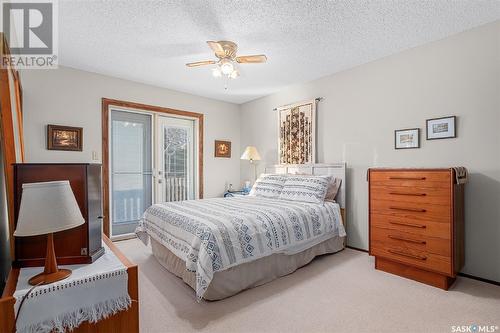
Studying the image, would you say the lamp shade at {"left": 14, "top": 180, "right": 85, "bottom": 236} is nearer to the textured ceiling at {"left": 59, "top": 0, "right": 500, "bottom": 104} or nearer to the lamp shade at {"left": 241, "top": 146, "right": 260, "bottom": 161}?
the textured ceiling at {"left": 59, "top": 0, "right": 500, "bottom": 104}

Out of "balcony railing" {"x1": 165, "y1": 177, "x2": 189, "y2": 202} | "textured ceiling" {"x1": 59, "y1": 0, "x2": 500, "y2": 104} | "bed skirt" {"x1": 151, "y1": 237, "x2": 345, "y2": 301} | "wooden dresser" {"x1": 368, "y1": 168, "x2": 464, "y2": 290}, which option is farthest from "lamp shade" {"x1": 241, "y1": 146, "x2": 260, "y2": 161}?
"wooden dresser" {"x1": 368, "y1": 168, "x2": 464, "y2": 290}

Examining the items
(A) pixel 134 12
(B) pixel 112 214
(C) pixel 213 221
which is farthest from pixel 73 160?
(C) pixel 213 221

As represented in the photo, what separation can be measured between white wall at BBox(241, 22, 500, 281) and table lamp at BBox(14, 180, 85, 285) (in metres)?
3.19

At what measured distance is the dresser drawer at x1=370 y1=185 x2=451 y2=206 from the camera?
223cm

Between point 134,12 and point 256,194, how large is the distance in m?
2.67

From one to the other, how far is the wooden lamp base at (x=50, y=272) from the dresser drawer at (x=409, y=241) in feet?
8.80

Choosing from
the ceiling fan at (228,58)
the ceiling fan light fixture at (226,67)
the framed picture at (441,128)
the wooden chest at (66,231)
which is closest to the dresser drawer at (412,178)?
the framed picture at (441,128)

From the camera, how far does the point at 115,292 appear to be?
119 cm

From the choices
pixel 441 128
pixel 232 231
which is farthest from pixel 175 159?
pixel 441 128

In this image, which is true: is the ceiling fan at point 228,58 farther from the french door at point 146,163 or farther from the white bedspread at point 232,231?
the french door at point 146,163

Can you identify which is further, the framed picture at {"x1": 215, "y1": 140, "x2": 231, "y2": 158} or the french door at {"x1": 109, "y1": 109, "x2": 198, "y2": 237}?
the framed picture at {"x1": 215, "y1": 140, "x2": 231, "y2": 158}

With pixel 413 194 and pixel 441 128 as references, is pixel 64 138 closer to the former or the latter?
pixel 413 194

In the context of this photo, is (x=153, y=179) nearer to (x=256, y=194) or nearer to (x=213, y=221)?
(x=256, y=194)

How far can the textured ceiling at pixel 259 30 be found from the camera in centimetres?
213
